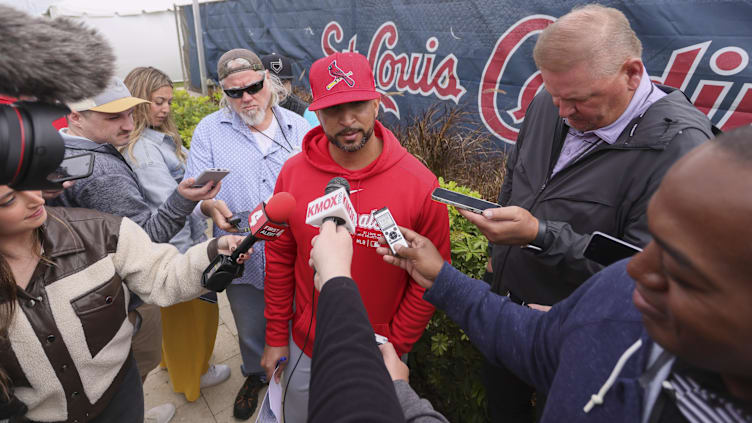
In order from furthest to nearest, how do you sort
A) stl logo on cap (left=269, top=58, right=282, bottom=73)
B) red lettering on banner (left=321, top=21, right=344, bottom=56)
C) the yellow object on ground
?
red lettering on banner (left=321, top=21, right=344, bottom=56) < stl logo on cap (left=269, top=58, right=282, bottom=73) < the yellow object on ground

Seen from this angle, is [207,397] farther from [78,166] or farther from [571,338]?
[571,338]

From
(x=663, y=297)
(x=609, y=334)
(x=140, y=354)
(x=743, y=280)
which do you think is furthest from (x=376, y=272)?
(x=140, y=354)

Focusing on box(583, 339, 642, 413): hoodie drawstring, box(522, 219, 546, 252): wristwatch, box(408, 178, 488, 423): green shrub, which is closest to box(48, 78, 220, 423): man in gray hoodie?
box(408, 178, 488, 423): green shrub

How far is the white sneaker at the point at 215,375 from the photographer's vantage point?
3.12 m

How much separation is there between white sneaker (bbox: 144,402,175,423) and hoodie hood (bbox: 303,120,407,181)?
2.24 m

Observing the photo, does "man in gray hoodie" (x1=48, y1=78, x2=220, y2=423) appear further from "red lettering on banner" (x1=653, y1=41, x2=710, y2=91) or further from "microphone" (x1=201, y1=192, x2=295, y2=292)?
"red lettering on banner" (x1=653, y1=41, x2=710, y2=91)

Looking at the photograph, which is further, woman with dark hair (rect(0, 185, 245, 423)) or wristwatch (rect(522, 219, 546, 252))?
wristwatch (rect(522, 219, 546, 252))

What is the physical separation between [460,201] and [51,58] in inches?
54.8

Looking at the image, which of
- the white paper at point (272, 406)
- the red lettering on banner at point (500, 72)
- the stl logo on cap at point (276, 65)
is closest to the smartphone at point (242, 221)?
the white paper at point (272, 406)

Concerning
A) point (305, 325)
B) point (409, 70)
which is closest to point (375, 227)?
point (305, 325)

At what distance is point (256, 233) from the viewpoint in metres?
1.64

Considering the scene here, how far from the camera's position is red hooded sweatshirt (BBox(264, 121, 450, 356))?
1829 millimetres

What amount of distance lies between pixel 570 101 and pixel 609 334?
1187mm

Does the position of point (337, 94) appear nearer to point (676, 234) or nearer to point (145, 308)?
point (676, 234)
